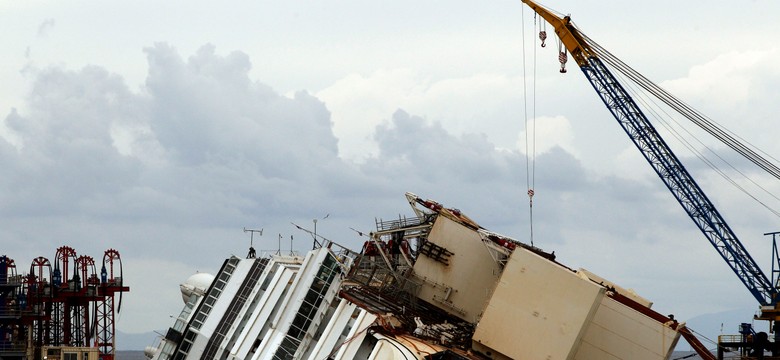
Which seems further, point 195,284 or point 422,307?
point 195,284

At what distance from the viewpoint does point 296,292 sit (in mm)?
77250

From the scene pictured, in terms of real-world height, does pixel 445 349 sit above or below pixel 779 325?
below

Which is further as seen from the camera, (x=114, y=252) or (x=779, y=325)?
(x=114, y=252)

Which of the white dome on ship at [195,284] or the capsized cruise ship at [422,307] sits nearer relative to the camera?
the capsized cruise ship at [422,307]

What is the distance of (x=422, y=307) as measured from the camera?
81.9 m

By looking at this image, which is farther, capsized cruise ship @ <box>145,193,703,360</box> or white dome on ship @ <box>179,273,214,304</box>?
white dome on ship @ <box>179,273,214,304</box>

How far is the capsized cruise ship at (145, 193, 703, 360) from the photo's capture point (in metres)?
70.8

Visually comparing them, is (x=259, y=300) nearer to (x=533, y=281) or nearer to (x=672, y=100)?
(x=533, y=281)

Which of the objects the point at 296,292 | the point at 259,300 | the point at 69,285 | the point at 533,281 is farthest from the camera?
the point at 69,285

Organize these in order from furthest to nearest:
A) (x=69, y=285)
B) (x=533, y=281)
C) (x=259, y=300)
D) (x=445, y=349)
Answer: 1. (x=69, y=285)
2. (x=259, y=300)
3. (x=533, y=281)
4. (x=445, y=349)

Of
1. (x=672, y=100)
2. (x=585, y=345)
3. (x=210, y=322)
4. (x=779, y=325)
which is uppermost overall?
(x=672, y=100)

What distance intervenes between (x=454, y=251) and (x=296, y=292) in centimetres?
1124

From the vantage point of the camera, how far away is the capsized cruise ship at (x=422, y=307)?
232 ft

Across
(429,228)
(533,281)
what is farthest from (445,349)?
(429,228)
